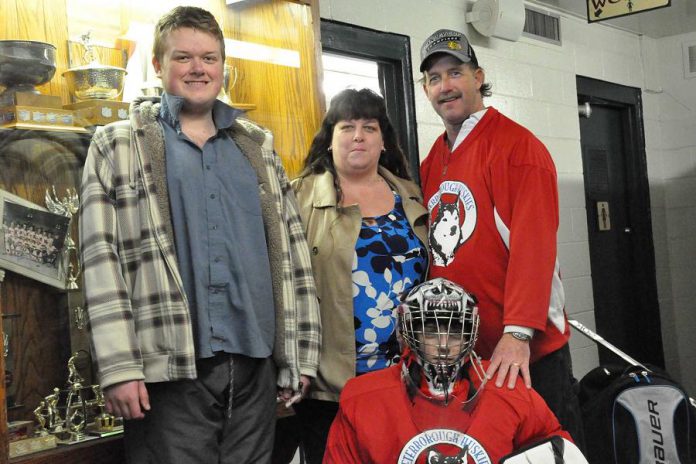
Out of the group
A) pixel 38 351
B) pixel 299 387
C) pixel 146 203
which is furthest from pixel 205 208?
pixel 38 351

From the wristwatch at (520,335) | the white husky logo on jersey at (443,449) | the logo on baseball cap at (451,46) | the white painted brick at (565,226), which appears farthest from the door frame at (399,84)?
the white husky logo on jersey at (443,449)

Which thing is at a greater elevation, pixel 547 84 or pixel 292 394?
pixel 547 84

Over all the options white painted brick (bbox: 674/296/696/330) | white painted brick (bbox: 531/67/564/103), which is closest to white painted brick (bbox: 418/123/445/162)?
white painted brick (bbox: 531/67/564/103)

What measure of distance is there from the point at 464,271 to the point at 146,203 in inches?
34.7

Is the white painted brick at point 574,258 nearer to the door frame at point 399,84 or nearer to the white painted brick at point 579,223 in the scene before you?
the white painted brick at point 579,223

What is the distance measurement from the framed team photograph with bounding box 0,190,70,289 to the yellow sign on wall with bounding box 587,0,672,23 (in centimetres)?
290

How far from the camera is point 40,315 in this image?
2.16 m

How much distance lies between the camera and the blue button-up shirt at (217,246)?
6.11 ft

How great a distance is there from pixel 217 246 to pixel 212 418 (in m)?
0.37

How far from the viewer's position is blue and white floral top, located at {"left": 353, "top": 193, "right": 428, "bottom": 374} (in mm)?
2262

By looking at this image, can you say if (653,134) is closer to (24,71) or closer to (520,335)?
(520,335)

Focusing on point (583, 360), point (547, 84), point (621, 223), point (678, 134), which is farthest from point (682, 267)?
point (547, 84)

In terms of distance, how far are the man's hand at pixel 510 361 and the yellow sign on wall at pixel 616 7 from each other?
2359mm

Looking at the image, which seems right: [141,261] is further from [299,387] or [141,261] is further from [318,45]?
[318,45]
